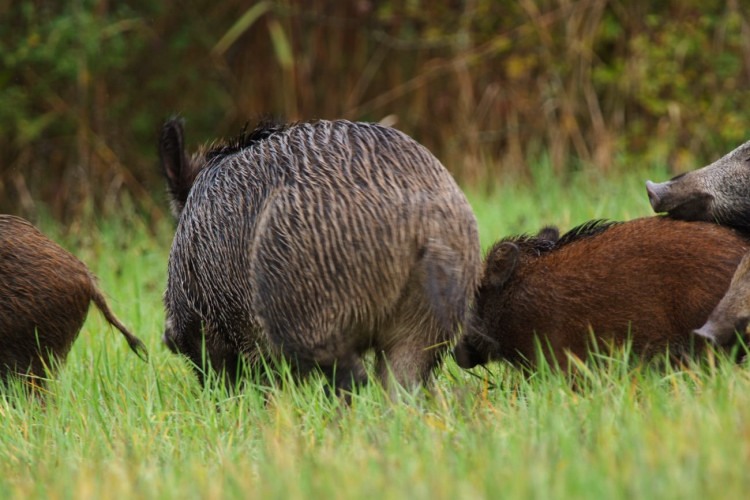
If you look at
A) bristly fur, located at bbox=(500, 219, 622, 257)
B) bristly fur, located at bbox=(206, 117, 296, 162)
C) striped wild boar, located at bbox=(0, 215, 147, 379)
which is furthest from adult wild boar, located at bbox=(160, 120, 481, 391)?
striped wild boar, located at bbox=(0, 215, 147, 379)

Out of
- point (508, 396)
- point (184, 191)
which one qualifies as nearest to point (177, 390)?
point (184, 191)

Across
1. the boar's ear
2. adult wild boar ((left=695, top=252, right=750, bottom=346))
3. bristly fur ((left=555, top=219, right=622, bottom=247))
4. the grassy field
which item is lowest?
the grassy field

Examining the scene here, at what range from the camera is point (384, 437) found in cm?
331

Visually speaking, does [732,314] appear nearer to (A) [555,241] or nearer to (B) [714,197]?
(B) [714,197]

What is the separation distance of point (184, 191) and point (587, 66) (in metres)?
5.56

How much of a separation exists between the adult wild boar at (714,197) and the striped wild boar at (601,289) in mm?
134

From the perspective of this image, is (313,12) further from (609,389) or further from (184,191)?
(609,389)

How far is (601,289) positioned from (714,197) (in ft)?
2.08

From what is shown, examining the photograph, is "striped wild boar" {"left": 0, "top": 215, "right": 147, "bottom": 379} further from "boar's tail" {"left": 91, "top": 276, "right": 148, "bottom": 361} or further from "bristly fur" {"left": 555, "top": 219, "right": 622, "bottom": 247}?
"bristly fur" {"left": 555, "top": 219, "right": 622, "bottom": 247}

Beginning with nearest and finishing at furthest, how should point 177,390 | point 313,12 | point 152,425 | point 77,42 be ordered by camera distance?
point 152,425, point 177,390, point 77,42, point 313,12

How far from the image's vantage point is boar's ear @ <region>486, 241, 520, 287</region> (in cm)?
425

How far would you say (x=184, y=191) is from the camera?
16.4ft

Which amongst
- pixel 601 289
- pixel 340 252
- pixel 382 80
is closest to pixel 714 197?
pixel 601 289

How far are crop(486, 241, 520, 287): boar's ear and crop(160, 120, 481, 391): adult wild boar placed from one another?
0.84 feet
